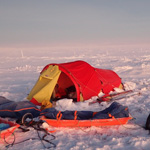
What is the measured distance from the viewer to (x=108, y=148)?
3.47m

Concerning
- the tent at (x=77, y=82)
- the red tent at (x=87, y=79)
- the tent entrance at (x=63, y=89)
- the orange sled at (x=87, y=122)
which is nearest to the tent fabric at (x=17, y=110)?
the orange sled at (x=87, y=122)

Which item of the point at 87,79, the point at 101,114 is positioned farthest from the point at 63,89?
the point at 101,114

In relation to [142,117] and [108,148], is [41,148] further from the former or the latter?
[142,117]

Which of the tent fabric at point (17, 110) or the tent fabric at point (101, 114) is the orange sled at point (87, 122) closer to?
the tent fabric at point (101, 114)

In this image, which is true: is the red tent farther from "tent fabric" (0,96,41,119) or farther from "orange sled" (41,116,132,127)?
"orange sled" (41,116,132,127)

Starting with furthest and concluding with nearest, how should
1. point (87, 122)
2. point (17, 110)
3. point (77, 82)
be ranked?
point (77, 82) → point (17, 110) → point (87, 122)

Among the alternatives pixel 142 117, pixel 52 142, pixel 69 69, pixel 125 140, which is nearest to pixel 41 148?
pixel 52 142

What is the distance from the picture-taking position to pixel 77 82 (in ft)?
21.4

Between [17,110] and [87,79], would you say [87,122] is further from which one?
[87,79]

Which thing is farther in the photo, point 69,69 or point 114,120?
point 69,69

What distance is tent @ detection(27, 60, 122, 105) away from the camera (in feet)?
21.5

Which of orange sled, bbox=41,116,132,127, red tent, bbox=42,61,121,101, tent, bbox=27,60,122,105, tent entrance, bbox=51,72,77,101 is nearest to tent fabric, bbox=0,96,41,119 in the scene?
orange sled, bbox=41,116,132,127

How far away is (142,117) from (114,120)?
1.19 meters

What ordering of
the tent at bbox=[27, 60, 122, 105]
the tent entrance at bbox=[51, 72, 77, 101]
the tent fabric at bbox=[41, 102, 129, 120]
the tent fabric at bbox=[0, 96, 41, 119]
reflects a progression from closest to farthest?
the tent fabric at bbox=[41, 102, 129, 120], the tent fabric at bbox=[0, 96, 41, 119], the tent at bbox=[27, 60, 122, 105], the tent entrance at bbox=[51, 72, 77, 101]
